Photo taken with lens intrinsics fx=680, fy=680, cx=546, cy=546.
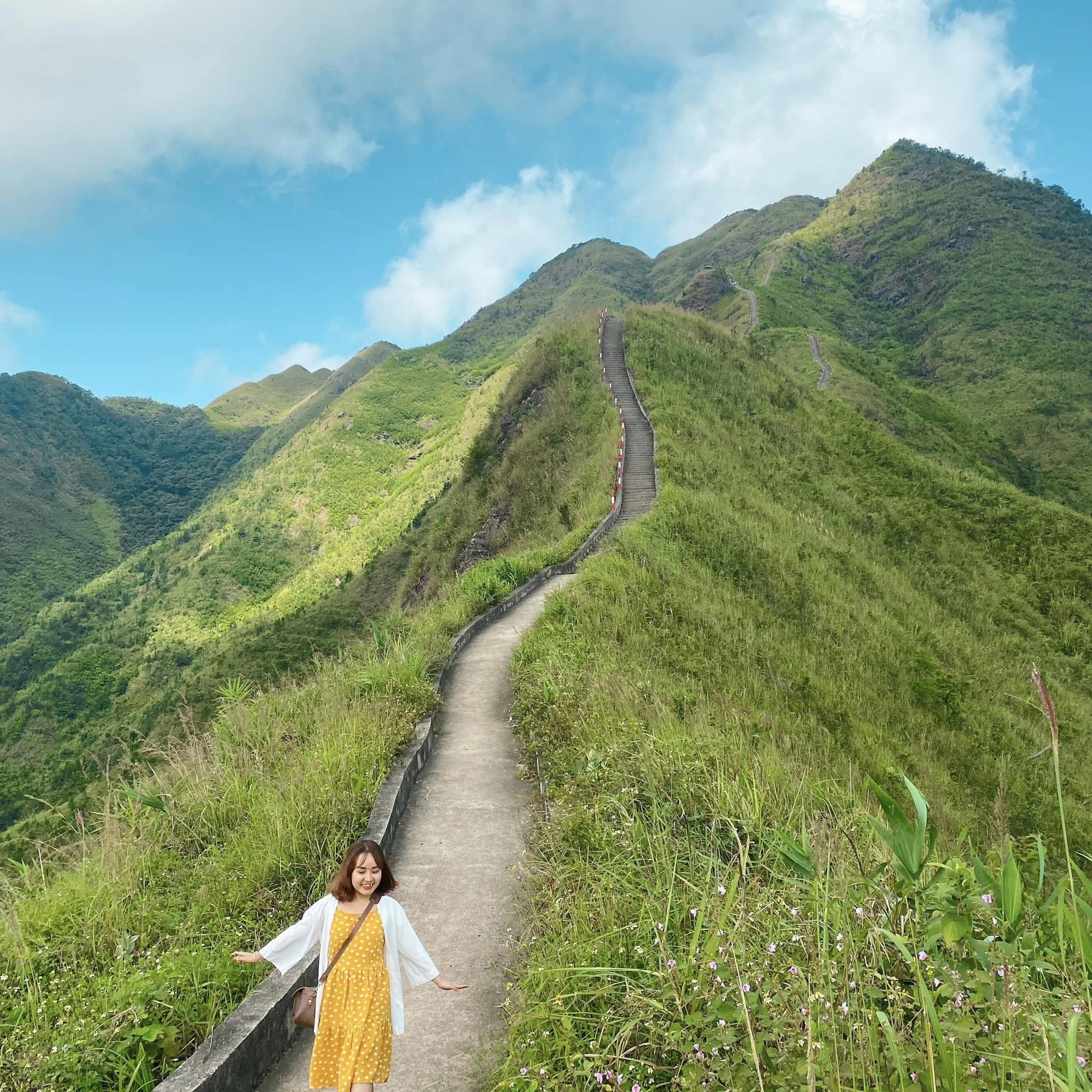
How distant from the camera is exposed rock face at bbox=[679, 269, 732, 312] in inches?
2813

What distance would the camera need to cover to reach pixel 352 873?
Result: 3.04 meters

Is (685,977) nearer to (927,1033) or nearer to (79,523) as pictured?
(927,1033)

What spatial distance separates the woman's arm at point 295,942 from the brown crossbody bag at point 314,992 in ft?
0.48

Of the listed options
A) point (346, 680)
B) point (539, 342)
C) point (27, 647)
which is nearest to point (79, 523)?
point (27, 647)

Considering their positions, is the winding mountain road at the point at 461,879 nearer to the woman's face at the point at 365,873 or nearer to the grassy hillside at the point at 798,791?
the grassy hillside at the point at 798,791

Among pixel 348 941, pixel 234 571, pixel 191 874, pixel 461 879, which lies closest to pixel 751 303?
pixel 234 571

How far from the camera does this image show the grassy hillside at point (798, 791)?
2.14 meters

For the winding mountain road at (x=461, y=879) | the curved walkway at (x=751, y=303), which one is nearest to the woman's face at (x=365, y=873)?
the winding mountain road at (x=461, y=879)

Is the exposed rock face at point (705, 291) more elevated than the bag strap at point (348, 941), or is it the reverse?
the exposed rock face at point (705, 291)

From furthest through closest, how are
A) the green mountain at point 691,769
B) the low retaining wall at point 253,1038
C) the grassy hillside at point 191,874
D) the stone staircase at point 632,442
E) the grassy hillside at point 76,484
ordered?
1. the grassy hillside at point 76,484
2. the stone staircase at point 632,442
3. the grassy hillside at point 191,874
4. the low retaining wall at point 253,1038
5. the green mountain at point 691,769

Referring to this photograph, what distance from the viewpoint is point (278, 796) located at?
5059mm

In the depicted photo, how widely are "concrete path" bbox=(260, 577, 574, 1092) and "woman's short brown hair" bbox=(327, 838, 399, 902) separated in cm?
96

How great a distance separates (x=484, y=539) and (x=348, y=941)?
20825mm

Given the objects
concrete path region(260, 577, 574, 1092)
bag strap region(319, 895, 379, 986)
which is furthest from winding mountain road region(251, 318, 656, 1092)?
bag strap region(319, 895, 379, 986)
